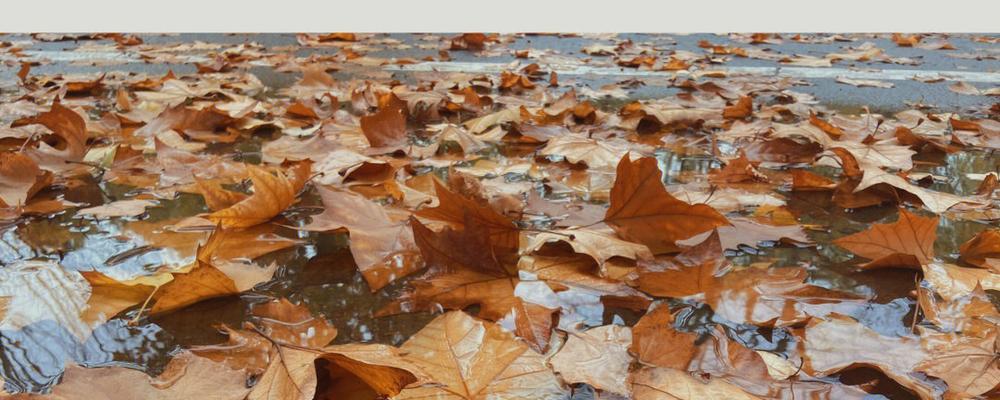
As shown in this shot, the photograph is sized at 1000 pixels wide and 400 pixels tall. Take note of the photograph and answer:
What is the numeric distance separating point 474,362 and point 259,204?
0.62 metres

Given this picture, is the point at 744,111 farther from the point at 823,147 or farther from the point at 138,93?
the point at 138,93

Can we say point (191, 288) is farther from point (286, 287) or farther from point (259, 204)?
point (259, 204)

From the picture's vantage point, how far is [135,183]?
1667mm

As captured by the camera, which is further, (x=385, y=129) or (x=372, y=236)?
(x=385, y=129)

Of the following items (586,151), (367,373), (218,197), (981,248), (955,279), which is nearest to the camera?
(367,373)

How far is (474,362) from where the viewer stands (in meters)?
→ 0.88

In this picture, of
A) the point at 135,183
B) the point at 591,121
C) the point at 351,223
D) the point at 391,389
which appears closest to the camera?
the point at 391,389

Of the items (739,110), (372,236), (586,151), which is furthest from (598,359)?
(739,110)

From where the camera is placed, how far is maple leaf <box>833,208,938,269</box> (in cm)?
116

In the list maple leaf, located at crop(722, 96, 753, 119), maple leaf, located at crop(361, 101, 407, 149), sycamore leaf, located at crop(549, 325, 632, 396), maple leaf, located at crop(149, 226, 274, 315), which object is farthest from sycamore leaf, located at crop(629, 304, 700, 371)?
maple leaf, located at crop(722, 96, 753, 119)

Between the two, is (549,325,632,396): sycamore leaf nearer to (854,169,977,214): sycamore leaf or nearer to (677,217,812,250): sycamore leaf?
(677,217,812,250): sycamore leaf

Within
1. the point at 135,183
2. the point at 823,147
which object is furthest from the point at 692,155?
the point at 135,183

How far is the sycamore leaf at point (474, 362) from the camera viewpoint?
0.83 m

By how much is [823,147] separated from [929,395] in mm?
1204
